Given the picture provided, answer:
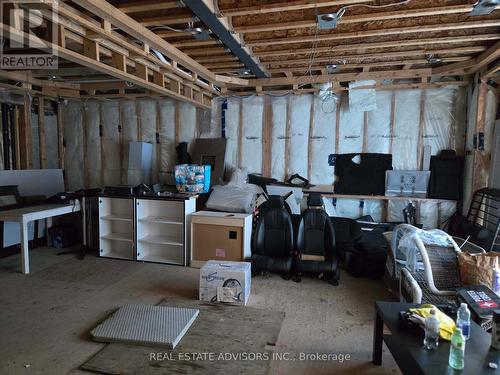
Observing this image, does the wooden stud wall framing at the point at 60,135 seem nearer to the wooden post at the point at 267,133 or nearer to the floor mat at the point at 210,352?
the wooden post at the point at 267,133

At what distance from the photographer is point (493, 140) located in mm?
4203

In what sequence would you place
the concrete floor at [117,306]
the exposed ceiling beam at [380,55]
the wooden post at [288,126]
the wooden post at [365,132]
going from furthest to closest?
1. the wooden post at [288,126]
2. the wooden post at [365,132]
3. the exposed ceiling beam at [380,55]
4. the concrete floor at [117,306]

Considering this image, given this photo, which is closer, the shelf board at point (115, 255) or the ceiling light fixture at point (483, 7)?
the ceiling light fixture at point (483, 7)

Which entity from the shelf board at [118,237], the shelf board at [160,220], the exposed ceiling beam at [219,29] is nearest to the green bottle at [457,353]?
the exposed ceiling beam at [219,29]

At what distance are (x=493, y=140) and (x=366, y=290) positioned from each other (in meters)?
2.64

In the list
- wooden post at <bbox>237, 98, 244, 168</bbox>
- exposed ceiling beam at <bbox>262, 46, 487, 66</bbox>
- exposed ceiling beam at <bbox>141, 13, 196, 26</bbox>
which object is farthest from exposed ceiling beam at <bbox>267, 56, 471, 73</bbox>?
exposed ceiling beam at <bbox>141, 13, 196, 26</bbox>

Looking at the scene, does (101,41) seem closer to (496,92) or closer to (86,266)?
(86,266)

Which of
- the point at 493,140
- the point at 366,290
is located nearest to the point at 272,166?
the point at 366,290

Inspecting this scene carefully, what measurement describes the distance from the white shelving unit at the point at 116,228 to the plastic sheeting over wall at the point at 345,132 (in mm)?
1868

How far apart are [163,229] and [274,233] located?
1783 millimetres

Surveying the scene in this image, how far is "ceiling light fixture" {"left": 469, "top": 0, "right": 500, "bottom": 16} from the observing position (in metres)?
2.52

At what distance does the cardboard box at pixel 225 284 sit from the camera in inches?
126

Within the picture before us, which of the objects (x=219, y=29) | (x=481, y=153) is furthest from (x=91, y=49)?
(x=481, y=153)

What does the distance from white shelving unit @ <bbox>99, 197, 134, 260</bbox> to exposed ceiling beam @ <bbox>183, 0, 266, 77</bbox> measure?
2512 mm
